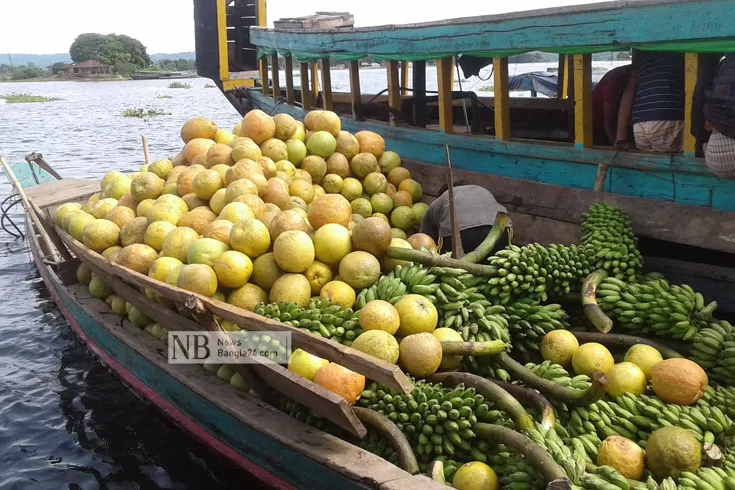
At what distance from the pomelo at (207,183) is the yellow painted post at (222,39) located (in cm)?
877

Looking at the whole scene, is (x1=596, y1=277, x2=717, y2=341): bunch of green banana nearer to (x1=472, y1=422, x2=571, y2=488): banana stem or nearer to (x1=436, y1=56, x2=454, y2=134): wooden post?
(x1=472, y1=422, x2=571, y2=488): banana stem

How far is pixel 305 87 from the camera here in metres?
9.45

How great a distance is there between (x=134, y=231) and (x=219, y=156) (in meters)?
0.93

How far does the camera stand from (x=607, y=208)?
4.28 meters

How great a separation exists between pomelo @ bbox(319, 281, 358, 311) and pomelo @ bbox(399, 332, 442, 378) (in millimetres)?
567

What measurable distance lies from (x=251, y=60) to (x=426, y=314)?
12.4m

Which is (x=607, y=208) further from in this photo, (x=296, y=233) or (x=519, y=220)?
(x=296, y=233)

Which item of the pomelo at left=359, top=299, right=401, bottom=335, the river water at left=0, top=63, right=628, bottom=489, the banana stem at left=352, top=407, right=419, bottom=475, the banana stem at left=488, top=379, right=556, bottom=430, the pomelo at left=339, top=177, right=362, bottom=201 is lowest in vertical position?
the river water at left=0, top=63, right=628, bottom=489

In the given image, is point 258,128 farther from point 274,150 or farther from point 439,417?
point 439,417

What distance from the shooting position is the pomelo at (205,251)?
367 centimetres

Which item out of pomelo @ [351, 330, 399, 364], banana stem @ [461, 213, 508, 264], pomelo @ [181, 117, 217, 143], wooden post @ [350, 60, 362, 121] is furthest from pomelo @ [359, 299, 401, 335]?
wooden post @ [350, 60, 362, 121]

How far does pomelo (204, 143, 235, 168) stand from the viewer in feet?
15.8

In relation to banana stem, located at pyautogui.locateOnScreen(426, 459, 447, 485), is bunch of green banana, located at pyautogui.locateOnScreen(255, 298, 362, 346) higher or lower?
higher

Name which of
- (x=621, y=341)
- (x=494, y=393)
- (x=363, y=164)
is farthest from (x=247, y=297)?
(x=621, y=341)
